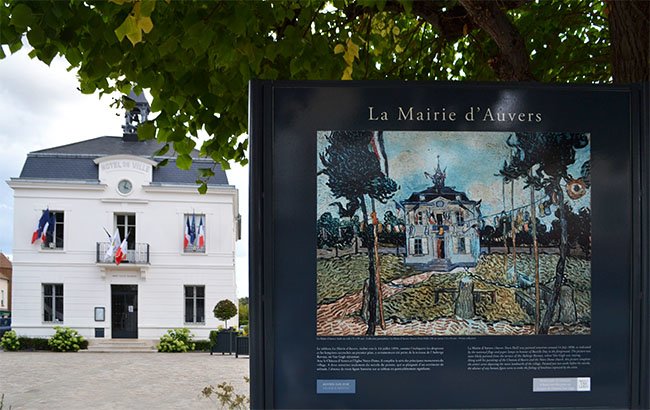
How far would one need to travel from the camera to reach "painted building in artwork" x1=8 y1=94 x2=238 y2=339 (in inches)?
Result: 1162

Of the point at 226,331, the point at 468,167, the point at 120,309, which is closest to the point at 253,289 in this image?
the point at 468,167

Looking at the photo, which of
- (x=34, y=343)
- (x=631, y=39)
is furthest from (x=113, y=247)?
(x=631, y=39)

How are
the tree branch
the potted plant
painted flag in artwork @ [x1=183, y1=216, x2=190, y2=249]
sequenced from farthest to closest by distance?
1. painted flag in artwork @ [x1=183, y1=216, x2=190, y2=249]
2. the potted plant
3. the tree branch

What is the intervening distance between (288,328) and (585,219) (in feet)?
3.68

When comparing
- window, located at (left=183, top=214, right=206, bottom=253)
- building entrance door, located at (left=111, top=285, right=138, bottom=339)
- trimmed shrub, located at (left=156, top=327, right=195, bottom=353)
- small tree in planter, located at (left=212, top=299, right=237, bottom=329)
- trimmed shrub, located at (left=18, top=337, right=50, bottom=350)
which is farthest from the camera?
window, located at (left=183, top=214, right=206, bottom=253)

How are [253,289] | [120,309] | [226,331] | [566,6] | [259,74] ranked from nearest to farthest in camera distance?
[253,289]
[259,74]
[566,6]
[226,331]
[120,309]

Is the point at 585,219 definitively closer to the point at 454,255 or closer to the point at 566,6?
the point at 454,255

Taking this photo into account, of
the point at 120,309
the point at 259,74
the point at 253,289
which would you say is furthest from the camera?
the point at 120,309

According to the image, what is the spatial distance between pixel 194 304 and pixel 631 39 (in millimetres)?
28188

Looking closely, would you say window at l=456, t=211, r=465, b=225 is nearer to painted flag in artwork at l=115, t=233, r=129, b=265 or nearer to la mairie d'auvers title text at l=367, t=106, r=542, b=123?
la mairie d'auvers title text at l=367, t=106, r=542, b=123

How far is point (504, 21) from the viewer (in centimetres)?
369

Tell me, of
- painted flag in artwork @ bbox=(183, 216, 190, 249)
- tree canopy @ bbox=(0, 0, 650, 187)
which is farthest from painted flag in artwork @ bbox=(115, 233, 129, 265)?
tree canopy @ bbox=(0, 0, 650, 187)

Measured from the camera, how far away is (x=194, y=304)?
29.9m

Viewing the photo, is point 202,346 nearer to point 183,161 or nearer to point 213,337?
point 213,337
